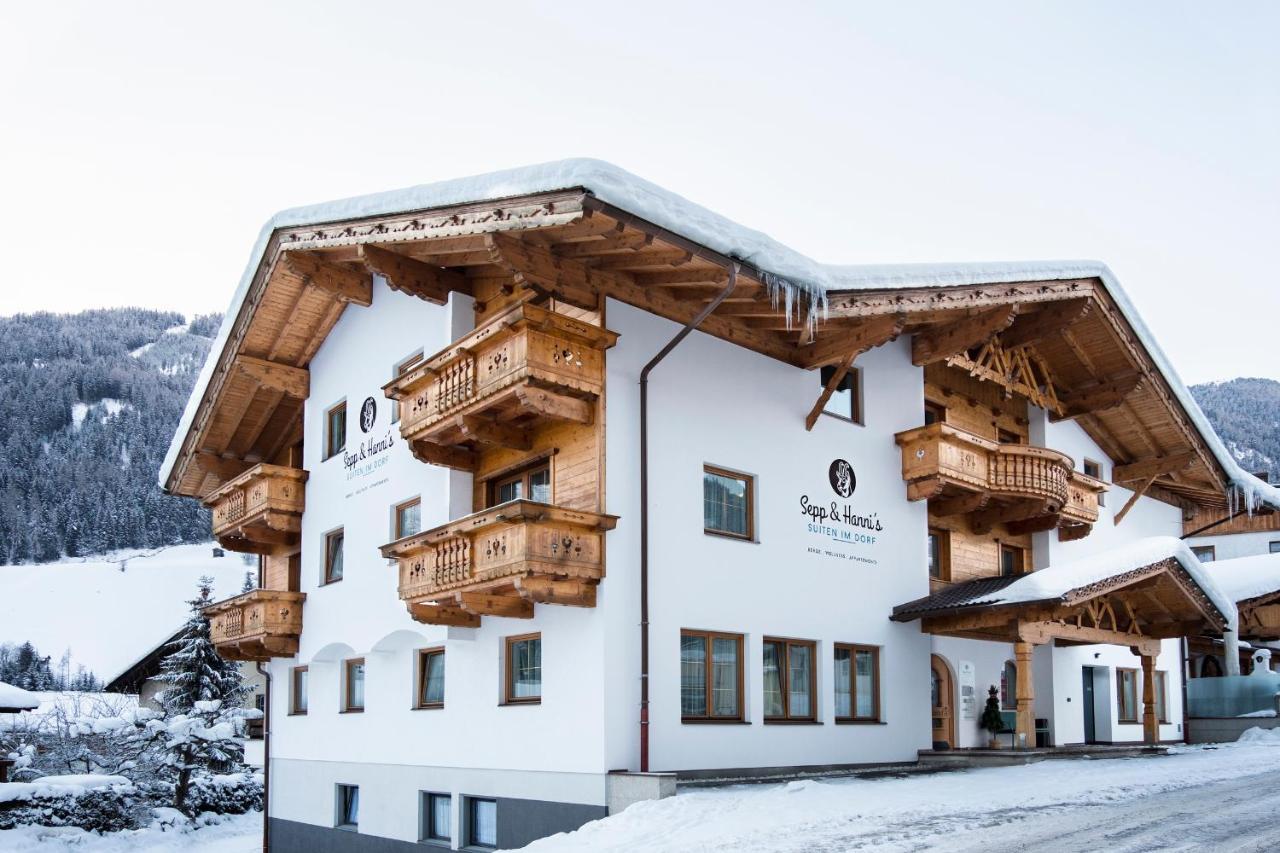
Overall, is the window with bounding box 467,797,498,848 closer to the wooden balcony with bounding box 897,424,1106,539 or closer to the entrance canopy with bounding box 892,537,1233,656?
the entrance canopy with bounding box 892,537,1233,656

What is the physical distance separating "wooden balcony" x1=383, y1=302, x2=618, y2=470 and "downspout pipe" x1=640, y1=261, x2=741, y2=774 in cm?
86

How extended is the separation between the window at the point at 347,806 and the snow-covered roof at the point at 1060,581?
10.0 meters

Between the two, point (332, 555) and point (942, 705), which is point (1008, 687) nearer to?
point (942, 705)

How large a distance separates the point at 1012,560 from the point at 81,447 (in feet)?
448

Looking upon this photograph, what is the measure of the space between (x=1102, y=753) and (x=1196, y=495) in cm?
1154

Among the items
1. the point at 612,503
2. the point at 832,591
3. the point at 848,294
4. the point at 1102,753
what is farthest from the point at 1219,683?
the point at 612,503

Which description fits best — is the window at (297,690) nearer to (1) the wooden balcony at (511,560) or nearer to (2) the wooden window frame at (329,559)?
(2) the wooden window frame at (329,559)

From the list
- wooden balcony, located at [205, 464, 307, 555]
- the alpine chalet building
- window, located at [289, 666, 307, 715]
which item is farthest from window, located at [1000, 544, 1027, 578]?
window, located at [289, 666, 307, 715]

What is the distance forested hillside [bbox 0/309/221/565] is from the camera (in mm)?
128250

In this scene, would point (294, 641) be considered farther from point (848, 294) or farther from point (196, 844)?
point (848, 294)

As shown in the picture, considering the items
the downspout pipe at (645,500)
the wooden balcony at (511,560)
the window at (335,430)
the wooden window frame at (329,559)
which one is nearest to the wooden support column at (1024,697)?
the downspout pipe at (645,500)

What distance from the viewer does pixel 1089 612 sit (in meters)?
20.2

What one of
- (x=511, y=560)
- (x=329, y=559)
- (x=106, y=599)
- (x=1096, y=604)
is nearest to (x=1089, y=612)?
(x=1096, y=604)

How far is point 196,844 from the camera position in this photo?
2811 cm
